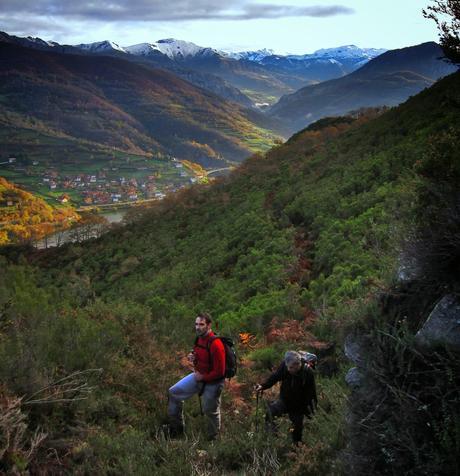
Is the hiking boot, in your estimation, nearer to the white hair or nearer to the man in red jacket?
the man in red jacket

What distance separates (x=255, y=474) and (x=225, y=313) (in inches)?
293

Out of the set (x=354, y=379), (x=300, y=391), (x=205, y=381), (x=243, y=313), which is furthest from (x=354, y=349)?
(x=243, y=313)

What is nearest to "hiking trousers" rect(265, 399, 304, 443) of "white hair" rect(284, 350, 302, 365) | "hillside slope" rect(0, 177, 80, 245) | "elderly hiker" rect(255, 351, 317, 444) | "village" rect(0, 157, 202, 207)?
"elderly hiker" rect(255, 351, 317, 444)

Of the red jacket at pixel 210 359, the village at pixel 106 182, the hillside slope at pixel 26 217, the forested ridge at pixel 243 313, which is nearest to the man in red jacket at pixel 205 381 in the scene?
the red jacket at pixel 210 359

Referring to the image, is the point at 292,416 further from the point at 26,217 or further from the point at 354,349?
the point at 26,217

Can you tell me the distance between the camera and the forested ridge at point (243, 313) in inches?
167

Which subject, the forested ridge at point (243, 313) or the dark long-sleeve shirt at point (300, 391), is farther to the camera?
the dark long-sleeve shirt at point (300, 391)

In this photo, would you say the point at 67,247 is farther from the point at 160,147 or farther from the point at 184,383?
the point at 160,147

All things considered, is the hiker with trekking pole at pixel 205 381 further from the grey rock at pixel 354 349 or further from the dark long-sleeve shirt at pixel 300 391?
the grey rock at pixel 354 349

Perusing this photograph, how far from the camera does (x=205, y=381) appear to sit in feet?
17.4

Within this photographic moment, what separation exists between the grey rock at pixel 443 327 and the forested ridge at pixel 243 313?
0.22m

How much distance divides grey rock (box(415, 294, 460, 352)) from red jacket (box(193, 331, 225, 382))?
2.53 m

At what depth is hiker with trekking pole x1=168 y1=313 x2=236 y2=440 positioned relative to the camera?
522 cm

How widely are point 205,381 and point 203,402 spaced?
13.3 inches
